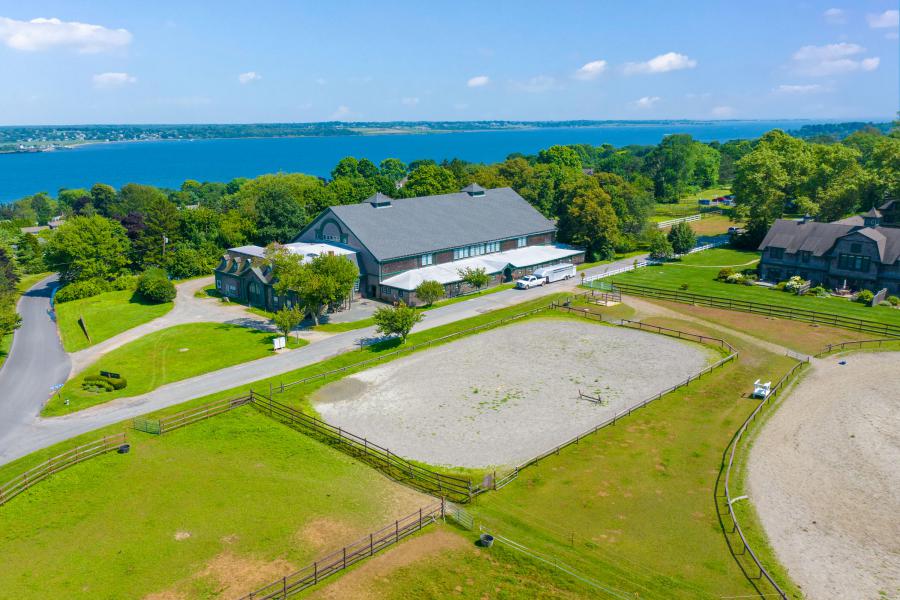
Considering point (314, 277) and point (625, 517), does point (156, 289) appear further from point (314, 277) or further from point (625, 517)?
point (625, 517)

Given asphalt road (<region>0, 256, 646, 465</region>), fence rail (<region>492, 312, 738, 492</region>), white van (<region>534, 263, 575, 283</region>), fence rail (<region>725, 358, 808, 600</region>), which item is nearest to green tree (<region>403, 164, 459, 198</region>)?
white van (<region>534, 263, 575, 283</region>)

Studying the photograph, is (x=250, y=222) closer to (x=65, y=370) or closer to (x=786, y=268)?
(x=65, y=370)

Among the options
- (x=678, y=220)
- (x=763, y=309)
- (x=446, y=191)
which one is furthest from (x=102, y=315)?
(x=678, y=220)

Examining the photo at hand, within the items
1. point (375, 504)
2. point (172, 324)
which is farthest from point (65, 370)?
point (375, 504)

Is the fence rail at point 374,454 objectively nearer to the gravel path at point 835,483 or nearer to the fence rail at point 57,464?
the fence rail at point 57,464

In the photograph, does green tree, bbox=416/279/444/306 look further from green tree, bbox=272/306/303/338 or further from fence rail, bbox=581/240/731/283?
fence rail, bbox=581/240/731/283

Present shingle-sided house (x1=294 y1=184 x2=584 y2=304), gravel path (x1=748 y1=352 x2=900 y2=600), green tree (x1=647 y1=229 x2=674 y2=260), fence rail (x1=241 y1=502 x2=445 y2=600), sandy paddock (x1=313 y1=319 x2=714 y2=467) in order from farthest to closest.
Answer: green tree (x1=647 y1=229 x2=674 y2=260), shingle-sided house (x1=294 y1=184 x2=584 y2=304), sandy paddock (x1=313 y1=319 x2=714 y2=467), gravel path (x1=748 y1=352 x2=900 y2=600), fence rail (x1=241 y1=502 x2=445 y2=600)

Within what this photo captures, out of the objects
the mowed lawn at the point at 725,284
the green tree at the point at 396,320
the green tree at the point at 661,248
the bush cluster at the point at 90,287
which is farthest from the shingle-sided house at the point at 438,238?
the bush cluster at the point at 90,287
